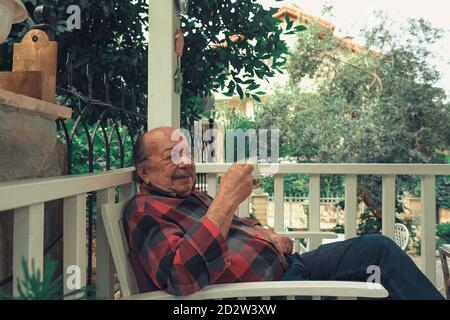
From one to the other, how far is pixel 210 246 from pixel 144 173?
0.46 metres

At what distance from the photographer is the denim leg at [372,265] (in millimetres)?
1231

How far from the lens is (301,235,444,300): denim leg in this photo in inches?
48.5

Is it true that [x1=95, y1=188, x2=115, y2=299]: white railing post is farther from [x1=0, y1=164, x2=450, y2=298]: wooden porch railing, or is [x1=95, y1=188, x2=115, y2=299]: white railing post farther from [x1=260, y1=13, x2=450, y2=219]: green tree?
[x1=260, y1=13, x2=450, y2=219]: green tree

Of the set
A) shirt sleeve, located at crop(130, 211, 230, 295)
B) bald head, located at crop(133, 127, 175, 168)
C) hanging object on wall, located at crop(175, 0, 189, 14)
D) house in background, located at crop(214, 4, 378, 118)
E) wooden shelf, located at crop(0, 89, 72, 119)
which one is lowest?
shirt sleeve, located at crop(130, 211, 230, 295)

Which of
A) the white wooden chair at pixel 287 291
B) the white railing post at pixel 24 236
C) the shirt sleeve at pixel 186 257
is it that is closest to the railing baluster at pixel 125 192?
the shirt sleeve at pixel 186 257

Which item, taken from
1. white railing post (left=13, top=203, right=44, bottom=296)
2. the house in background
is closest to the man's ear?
white railing post (left=13, top=203, right=44, bottom=296)

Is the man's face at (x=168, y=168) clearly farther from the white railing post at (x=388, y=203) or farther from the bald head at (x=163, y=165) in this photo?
the white railing post at (x=388, y=203)

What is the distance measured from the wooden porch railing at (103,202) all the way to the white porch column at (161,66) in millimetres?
318

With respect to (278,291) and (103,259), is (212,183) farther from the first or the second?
(278,291)

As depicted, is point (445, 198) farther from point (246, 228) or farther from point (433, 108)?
point (246, 228)

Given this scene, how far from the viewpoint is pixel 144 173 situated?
142 cm
